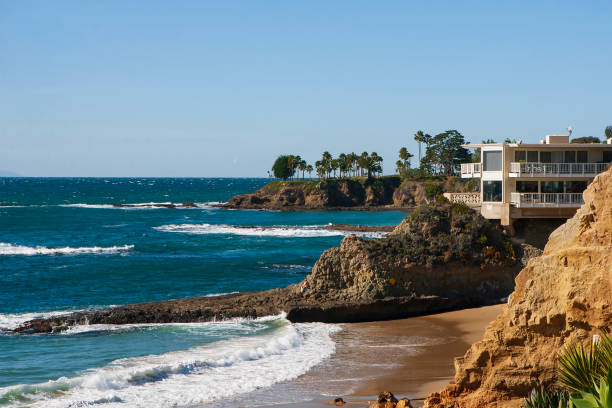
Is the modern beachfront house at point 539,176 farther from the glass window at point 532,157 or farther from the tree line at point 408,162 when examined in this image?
the tree line at point 408,162

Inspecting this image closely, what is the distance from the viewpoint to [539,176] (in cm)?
3581

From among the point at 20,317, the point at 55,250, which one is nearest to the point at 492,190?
the point at 20,317

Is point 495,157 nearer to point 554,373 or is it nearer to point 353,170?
point 554,373

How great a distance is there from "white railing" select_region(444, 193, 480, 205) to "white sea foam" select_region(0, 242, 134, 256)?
110 feet

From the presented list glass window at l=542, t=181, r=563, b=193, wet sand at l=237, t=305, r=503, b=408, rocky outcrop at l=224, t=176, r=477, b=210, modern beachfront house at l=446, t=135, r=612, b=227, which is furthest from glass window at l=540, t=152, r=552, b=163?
rocky outcrop at l=224, t=176, r=477, b=210

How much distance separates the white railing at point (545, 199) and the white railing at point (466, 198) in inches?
93.6

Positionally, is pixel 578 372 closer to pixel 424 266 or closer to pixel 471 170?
pixel 424 266

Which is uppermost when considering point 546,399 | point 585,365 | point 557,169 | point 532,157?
point 532,157

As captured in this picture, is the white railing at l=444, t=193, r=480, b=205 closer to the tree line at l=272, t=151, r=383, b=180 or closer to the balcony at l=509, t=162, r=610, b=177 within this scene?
the balcony at l=509, t=162, r=610, b=177

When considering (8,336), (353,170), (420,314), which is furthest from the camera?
(353,170)

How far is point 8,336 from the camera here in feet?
89.5

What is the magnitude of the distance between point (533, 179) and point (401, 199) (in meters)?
89.9

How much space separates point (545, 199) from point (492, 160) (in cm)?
365

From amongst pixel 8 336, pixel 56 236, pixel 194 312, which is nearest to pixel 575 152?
pixel 194 312
